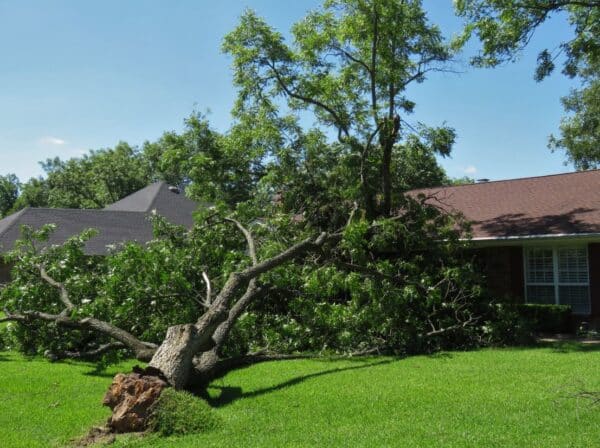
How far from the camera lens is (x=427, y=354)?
10797 mm

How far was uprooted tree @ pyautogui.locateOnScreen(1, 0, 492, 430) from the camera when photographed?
393 inches

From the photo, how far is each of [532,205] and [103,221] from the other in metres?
19.3

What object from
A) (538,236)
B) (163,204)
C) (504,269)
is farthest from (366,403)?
(163,204)

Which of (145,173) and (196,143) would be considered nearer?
(196,143)

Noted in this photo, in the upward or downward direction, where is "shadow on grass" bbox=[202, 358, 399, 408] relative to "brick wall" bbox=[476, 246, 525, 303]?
downward

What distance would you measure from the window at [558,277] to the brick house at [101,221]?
51.5ft

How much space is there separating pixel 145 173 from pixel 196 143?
90.1 ft

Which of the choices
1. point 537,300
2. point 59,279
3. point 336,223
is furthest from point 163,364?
point 537,300

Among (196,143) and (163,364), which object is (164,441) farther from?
(196,143)

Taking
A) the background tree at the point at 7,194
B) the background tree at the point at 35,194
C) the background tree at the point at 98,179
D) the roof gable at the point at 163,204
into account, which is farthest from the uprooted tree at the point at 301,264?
the background tree at the point at 7,194

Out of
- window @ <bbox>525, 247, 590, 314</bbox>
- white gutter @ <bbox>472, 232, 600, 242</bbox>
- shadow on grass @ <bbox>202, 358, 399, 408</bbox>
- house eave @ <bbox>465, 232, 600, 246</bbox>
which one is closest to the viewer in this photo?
shadow on grass @ <bbox>202, 358, 399, 408</bbox>

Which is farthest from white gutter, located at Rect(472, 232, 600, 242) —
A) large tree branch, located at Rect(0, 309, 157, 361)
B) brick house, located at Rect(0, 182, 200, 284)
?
brick house, located at Rect(0, 182, 200, 284)

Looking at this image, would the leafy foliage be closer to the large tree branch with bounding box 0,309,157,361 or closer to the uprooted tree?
the uprooted tree

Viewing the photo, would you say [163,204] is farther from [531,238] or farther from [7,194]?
[7,194]
